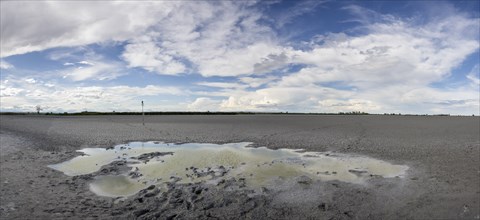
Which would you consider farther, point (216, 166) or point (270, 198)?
point (216, 166)

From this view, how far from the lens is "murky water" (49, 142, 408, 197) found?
880 cm

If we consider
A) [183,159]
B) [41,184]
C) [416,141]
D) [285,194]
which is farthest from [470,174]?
[41,184]

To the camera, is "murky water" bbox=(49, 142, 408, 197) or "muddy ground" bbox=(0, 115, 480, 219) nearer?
"muddy ground" bbox=(0, 115, 480, 219)

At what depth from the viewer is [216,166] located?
10.4 m

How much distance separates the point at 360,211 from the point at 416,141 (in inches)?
402

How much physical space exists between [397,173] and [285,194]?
3587 mm

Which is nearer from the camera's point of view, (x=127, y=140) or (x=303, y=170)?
(x=303, y=170)

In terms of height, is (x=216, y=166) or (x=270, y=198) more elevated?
(x=216, y=166)

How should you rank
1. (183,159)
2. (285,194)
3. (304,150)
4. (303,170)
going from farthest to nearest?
(304,150)
(183,159)
(303,170)
(285,194)

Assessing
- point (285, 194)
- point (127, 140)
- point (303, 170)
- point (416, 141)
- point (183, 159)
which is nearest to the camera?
point (285, 194)

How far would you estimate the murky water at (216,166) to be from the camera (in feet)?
28.9

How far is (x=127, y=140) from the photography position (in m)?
17.6

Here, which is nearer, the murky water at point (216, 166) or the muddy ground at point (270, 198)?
the muddy ground at point (270, 198)

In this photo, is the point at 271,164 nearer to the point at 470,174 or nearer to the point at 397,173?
the point at 397,173
